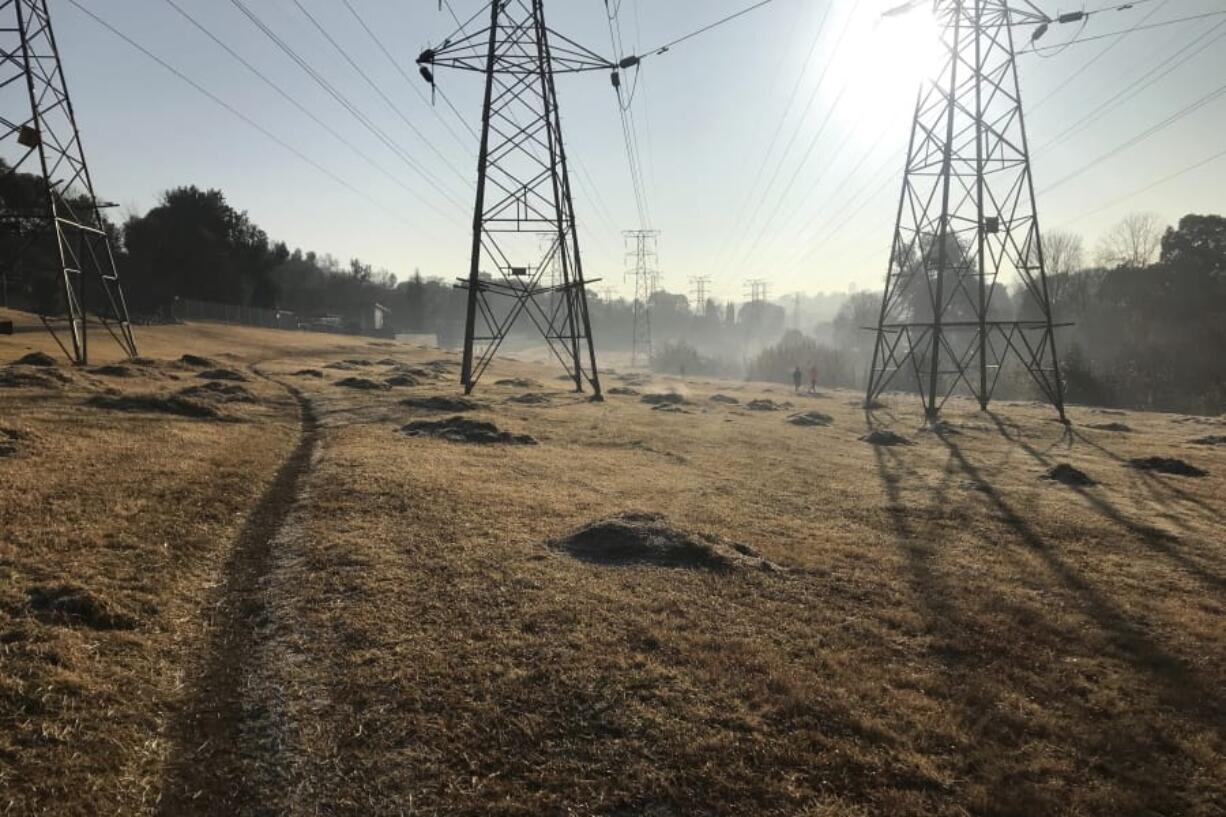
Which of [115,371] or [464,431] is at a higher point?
[115,371]

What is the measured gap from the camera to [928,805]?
4.21 metres

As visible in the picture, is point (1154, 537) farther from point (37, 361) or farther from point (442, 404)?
point (37, 361)

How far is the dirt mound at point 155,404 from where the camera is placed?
645 inches

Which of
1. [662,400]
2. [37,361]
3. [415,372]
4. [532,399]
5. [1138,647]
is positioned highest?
[37,361]

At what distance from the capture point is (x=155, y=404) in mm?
16828

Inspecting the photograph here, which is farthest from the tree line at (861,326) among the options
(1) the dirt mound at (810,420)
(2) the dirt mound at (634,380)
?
(2) the dirt mound at (634,380)

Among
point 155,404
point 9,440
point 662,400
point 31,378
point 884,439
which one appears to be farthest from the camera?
point 662,400

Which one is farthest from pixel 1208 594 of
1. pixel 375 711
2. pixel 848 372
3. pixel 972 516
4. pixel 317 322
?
pixel 317 322

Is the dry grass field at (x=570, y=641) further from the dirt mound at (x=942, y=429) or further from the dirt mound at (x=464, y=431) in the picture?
the dirt mound at (x=942, y=429)

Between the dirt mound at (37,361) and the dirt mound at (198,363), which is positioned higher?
the dirt mound at (37,361)

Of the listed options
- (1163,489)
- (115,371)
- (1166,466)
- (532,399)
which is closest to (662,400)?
(532,399)

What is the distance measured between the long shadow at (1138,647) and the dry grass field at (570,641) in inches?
1.6

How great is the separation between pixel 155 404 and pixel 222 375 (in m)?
10.1

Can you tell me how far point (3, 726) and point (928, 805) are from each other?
19.5 feet
